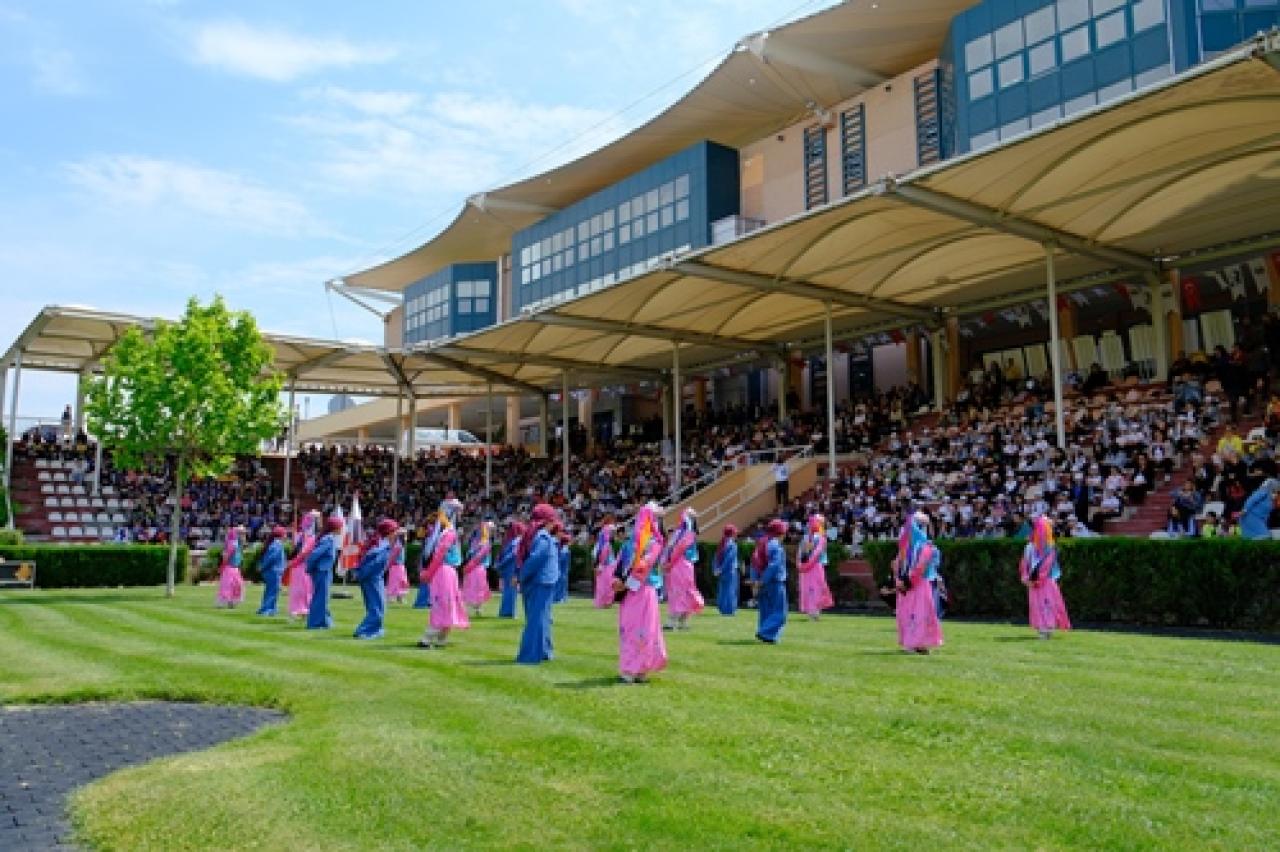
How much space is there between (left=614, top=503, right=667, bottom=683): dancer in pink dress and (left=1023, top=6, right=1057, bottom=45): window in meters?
23.9

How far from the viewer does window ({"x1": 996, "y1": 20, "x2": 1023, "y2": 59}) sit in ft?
94.7

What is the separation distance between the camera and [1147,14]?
85.0 ft

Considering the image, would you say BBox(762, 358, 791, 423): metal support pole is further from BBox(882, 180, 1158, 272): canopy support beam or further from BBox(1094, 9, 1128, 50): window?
BBox(1094, 9, 1128, 50): window

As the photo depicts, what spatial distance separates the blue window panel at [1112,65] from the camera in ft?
86.5

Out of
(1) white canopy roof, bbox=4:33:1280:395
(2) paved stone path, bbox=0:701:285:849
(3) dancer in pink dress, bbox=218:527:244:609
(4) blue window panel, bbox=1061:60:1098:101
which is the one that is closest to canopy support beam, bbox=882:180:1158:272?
(1) white canopy roof, bbox=4:33:1280:395

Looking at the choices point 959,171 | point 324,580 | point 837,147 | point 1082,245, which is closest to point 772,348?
point 837,147

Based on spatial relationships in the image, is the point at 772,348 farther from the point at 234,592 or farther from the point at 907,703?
the point at 907,703

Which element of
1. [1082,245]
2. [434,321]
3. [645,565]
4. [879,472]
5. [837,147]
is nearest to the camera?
[645,565]

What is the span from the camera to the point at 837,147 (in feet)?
122

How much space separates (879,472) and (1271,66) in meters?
14.8

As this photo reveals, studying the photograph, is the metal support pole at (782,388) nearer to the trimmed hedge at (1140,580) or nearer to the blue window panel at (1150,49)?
the blue window panel at (1150,49)

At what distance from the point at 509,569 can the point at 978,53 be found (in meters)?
21.5

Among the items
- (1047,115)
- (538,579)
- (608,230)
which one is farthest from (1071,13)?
(538,579)

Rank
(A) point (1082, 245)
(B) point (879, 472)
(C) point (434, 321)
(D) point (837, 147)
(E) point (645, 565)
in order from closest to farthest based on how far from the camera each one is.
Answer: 1. (E) point (645, 565)
2. (A) point (1082, 245)
3. (B) point (879, 472)
4. (D) point (837, 147)
5. (C) point (434, 321)
